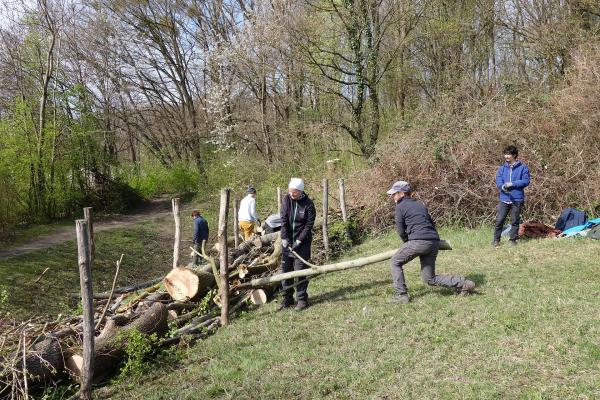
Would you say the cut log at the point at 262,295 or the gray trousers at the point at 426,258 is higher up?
the gray trousers at the point at 426,258

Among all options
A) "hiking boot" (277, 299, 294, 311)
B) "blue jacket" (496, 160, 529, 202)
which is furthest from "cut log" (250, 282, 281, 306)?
"blue jacket" (496, 160, 529, 202)

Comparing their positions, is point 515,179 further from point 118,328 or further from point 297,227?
point 118,328

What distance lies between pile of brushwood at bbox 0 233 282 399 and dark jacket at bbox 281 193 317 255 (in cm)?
125

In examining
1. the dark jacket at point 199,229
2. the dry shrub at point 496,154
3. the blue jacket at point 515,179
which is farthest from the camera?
the dark jacket at point 199,229

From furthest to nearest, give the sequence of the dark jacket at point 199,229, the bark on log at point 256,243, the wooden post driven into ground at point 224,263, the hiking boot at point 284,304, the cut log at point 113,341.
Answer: the dark jacket at point 199,229 → the bark on log at point 256,243 → the hiking boot at point 284,304 → the wooden post driven into ground at point 224,263 → the cut log at point 113,341

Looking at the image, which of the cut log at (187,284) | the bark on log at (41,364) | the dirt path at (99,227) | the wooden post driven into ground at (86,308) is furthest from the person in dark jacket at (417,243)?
the dirt path at (99,227)

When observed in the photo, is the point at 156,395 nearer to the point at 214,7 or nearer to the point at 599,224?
the point at 599,224

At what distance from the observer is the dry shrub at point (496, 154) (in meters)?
10.9

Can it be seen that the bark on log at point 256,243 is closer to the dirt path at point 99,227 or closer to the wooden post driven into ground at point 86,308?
the wooden post driven into ground at point 86,308

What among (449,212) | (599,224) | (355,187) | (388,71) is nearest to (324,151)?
(388,71)

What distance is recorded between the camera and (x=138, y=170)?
30.8 m

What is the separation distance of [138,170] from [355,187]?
20.9m

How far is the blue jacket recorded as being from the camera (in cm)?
826

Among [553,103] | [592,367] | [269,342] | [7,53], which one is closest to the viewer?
[592,367]
